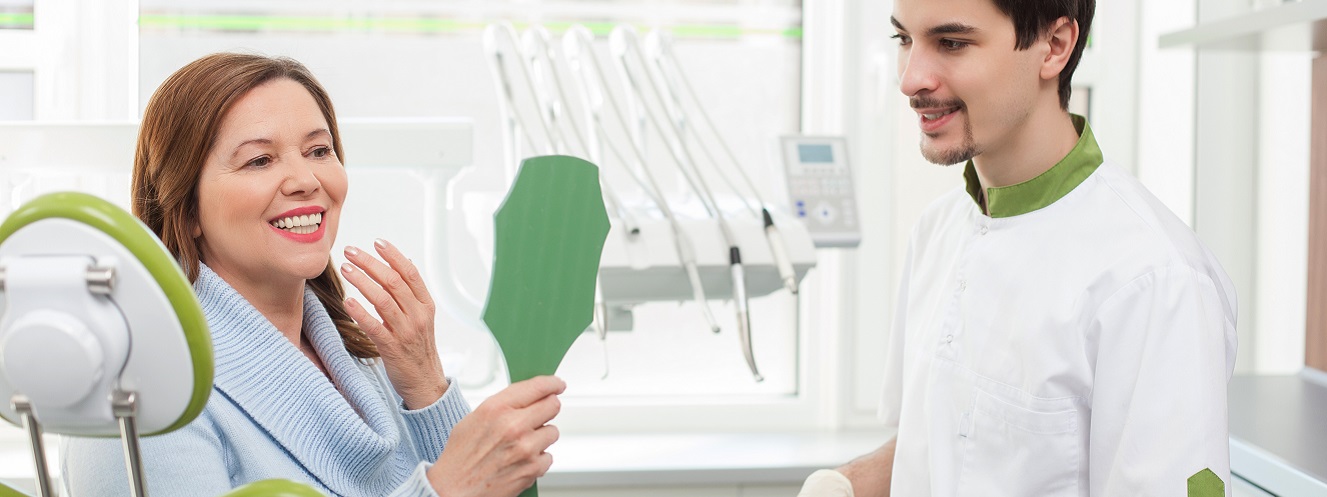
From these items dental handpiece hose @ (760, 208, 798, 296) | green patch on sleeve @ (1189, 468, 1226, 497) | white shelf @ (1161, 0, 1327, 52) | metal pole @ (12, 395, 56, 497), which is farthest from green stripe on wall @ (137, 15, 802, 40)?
metal pole @ (12, 395, 56, 497)

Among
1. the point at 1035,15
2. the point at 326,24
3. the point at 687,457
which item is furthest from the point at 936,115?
the point at 326,24

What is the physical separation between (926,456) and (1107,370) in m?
0.25

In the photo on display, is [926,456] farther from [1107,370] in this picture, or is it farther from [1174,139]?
[1174,139]

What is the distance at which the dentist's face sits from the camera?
1.12 metres

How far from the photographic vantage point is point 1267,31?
61.0 inches

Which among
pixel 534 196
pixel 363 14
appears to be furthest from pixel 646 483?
pixel 534 196

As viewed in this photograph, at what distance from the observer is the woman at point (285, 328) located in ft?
3.11

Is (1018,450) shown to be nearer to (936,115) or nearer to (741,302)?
(936,115)

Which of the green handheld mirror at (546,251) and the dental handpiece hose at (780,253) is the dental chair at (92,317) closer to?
the green handheld mirror at (546,251)

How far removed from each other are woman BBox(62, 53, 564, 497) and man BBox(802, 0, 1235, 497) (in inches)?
18.6

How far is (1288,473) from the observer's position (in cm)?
142

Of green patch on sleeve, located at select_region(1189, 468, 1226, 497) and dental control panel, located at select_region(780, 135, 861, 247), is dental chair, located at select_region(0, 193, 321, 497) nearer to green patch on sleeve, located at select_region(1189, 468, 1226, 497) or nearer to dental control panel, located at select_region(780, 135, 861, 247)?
green patch on sleeve, located at select_region(1189, 468, 1226, 497)

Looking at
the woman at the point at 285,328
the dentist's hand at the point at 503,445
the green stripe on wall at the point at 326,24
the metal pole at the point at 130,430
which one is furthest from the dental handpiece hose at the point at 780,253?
the metal pole at the point at 130,430

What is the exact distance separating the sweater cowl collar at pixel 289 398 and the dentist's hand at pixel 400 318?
60 millimetres
